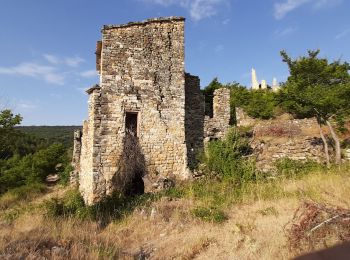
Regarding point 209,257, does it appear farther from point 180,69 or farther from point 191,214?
point 180,69

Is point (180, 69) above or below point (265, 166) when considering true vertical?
above

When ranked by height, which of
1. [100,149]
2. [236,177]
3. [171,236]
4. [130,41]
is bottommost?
[171,236]

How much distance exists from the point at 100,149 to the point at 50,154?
43.2ft

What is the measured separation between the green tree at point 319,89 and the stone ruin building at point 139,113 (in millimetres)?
4455

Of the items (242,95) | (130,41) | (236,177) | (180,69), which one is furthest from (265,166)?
(242,95)

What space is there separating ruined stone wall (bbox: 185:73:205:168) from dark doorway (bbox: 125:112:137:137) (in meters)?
2.34

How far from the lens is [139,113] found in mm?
12430

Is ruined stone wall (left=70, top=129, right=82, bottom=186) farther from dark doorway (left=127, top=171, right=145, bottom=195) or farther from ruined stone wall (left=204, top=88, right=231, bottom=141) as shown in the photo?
ruined stone wall (left=204, top=88, right=231, bottom=141)

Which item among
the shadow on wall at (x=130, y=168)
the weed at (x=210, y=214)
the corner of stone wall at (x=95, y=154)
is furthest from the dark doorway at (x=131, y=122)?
the weed at (x=210, y=214)

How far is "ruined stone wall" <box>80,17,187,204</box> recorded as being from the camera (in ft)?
38.9

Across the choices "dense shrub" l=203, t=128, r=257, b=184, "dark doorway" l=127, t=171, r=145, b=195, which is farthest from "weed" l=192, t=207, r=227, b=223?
"dark doorway" l=127, t=171, r=145, b=195

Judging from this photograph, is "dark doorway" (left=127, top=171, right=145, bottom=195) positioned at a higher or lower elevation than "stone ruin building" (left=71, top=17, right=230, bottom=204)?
lower

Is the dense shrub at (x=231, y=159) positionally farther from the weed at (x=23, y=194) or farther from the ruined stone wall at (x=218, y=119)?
the weed at (x=23, y=194)

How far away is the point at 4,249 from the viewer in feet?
15.2
